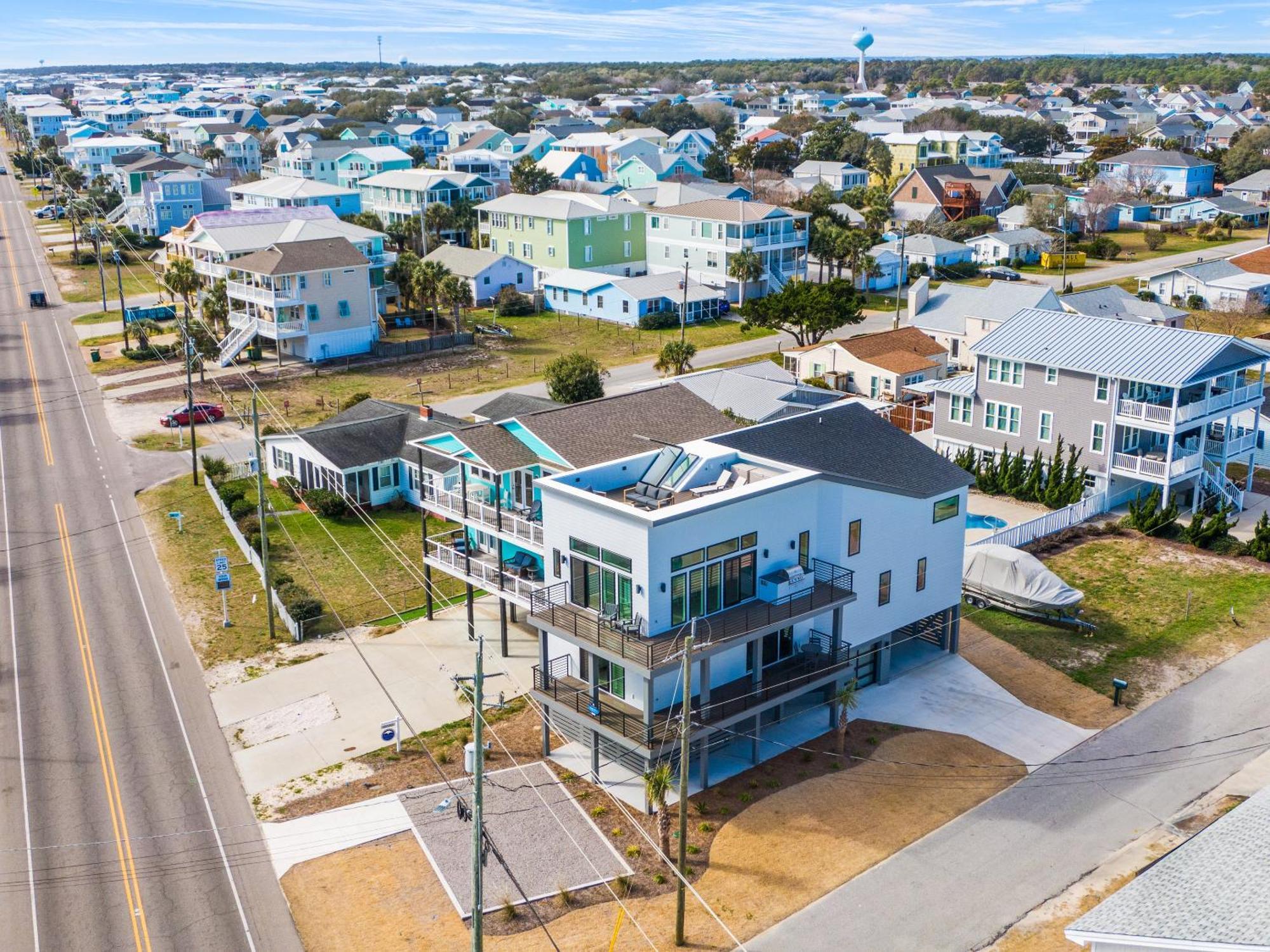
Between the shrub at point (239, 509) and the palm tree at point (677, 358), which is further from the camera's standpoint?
the palm tree at point (677, 358)

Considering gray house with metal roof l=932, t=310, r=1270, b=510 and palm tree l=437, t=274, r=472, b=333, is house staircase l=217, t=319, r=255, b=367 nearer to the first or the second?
palm tree l=437, t=274, r=472, b=333

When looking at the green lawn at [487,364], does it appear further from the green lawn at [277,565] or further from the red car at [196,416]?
the green lawn at [277,565]

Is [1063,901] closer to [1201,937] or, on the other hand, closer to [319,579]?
[1201,937]

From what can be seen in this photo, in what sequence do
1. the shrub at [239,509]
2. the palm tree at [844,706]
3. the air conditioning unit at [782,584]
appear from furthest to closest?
the shrub at [239,509], the air conditioning unit at [782,584], the palm tree at [844,706]

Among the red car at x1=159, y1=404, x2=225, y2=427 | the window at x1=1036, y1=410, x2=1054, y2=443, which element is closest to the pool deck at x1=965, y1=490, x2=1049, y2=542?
the window at x1=1036, y1=410, x2=1054, y2=443

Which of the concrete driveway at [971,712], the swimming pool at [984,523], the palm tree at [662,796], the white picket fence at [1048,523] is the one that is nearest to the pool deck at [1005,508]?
the swimming pool at [984,523]

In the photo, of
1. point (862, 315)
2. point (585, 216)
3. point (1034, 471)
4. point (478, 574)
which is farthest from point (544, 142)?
point (478, 574)
